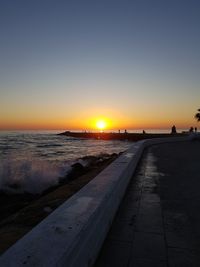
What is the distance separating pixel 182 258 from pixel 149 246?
0.40 m

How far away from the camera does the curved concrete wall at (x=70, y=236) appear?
182cm

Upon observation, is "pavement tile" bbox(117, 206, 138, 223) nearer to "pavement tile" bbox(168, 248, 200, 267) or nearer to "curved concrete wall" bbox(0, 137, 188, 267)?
"curved concrete wall" bbox(0, 137, 188, 267)

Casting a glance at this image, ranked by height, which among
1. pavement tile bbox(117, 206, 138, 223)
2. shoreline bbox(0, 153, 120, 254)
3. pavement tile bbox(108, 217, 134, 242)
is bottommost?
shoreline bbox(0, 153, 120, 254)

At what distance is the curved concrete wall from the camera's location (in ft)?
5.98

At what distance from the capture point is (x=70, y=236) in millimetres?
2176

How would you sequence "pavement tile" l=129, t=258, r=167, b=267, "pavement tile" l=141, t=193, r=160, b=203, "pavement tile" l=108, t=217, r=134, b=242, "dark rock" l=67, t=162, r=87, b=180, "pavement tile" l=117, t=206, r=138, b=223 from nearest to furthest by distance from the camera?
"pavement tile" l=129, t=258, r=167, b=267
"pavement tile" l=108, t=217, r=134, b=242
"pavement tile" l=117, t=206, r=138, b=223
"pavement tile" l=141, t=193, r=160, b=203
"dark rock" l=67, t=162, r=87, b=180

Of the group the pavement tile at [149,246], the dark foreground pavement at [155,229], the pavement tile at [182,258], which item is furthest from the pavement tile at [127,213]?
the pavement tile at [182,258]

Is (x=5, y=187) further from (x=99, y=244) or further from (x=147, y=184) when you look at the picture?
(x=99, y=244)

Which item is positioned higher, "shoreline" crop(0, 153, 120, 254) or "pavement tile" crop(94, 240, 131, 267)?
"pavement tile" crop(94, 240, 131, 267)

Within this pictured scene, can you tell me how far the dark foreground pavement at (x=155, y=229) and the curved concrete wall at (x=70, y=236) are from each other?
0.23m

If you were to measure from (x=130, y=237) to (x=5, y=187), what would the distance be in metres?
8.99

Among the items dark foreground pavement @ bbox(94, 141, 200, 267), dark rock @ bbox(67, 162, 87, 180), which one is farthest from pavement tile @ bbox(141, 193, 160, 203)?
dark rock @ bbox(67, 162, 87, 180)

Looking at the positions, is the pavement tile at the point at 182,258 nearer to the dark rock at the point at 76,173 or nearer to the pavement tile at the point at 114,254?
the pavement tile at the point at 114,254

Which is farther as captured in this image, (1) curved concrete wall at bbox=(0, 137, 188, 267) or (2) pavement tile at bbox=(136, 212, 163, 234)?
(2) pavement tile at bbox=(136, 212, 163, 234)
